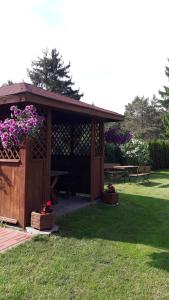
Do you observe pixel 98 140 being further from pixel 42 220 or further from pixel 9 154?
pixel 42 220

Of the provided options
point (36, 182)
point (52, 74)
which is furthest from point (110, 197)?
point (52, 74)

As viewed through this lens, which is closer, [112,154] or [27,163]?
[27,163]

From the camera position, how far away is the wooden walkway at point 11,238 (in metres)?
4.58

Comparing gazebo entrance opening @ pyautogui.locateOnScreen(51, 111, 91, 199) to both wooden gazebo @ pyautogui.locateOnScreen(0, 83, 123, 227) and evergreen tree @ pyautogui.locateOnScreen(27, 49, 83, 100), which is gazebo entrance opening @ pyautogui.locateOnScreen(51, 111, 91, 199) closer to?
wooden gazebo @ pyautogui.locateOnScreen(0, 83, 123, 227)

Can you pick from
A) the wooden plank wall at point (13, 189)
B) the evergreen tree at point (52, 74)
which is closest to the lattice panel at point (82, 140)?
the wooden plank wall at point (13, 189)

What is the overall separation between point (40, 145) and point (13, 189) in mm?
952

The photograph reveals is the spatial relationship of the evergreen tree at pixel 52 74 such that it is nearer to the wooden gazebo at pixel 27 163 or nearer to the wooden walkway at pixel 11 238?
the wooden gazebo at pixel 27 163

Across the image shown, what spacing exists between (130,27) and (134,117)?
38.5m

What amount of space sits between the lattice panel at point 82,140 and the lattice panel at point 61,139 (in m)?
0.23

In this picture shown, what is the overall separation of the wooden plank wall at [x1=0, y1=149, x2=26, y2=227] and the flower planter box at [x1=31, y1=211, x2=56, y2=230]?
0.28m

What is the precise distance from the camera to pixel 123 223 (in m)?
6.18

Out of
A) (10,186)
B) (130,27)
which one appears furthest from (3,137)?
(130,27)

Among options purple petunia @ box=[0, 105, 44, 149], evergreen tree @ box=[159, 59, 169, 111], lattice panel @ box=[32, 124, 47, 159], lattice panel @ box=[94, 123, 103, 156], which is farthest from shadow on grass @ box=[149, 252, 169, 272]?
evergreen tree @ box=[159, 59, 169, 111]

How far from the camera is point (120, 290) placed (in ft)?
11.0
